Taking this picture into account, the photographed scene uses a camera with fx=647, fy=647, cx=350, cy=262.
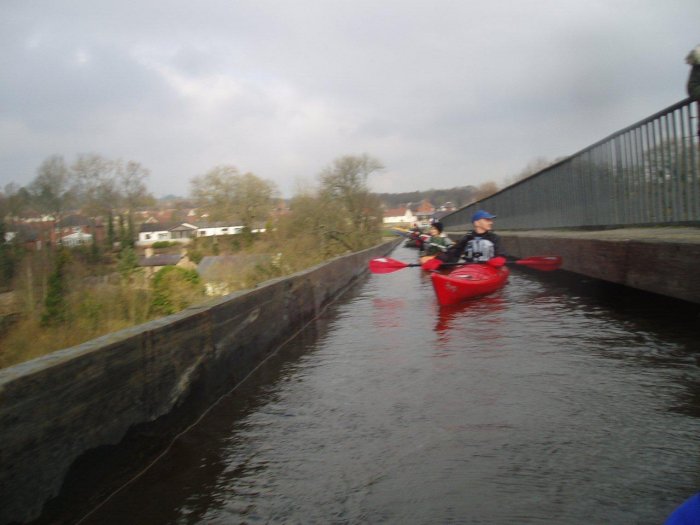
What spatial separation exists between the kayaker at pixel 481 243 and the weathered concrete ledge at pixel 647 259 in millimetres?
1598

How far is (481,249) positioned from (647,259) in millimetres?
4007

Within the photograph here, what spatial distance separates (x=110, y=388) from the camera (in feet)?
11.7

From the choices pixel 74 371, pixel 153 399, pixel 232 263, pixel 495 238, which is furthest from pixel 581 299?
pixel 232 263

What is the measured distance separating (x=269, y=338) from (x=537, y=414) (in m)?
3.88

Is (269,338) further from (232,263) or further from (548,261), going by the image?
(232,263)

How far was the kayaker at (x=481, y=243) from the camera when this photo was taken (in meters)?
12.2

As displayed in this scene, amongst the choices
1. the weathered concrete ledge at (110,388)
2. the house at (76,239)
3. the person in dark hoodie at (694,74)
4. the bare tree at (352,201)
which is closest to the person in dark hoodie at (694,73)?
the person in dark hoodie at (694,74)

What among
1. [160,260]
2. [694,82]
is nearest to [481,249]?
[694,82]

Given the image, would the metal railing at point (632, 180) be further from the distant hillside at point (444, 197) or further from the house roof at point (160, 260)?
the distant hillside at point (444, 197)

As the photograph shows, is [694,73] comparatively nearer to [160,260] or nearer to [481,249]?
[481,249]

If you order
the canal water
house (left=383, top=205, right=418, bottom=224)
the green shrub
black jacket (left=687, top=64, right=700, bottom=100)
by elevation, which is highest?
house (left=383, top=205, right=418, bottom=224)

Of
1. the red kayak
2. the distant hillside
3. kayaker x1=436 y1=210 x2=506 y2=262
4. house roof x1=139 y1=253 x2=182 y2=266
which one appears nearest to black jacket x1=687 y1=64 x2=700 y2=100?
the red kayak

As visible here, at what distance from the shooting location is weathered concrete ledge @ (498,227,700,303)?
24.4 feet

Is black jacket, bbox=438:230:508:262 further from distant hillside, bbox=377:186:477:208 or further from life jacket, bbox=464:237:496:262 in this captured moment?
distant hillside, bbox=377:186:477:208
